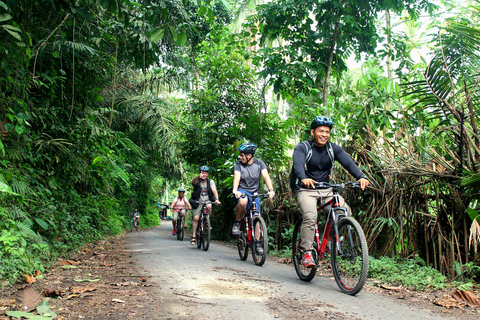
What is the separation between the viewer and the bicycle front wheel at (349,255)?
14.5ft

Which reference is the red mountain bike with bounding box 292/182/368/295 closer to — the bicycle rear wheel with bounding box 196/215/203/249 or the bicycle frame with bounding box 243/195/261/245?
the bicycle frame with bounding box 243/195/261/245

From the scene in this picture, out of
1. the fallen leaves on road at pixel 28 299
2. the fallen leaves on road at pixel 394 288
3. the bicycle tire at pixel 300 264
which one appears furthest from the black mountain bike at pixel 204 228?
the fallen leaves on road at pixel 28 299

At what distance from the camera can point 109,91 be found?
1523cm

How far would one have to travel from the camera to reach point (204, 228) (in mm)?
8867

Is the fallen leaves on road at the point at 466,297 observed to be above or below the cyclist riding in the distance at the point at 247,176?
below

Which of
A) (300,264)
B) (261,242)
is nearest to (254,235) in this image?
(261,242)

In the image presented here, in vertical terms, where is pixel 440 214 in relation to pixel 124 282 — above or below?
above

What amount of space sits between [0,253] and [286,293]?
3.18 meters

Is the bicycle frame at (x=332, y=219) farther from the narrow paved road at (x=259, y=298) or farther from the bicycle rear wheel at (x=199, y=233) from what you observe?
the bicycle rear wheel at (x=199, y=233)

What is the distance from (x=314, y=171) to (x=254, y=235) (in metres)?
2.12

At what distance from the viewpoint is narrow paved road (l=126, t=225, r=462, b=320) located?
351 cm

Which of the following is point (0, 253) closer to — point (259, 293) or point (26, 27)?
point (259, 293)

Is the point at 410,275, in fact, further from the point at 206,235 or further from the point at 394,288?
the point at 206,235

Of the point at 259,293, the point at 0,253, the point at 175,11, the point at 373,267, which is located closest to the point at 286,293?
the point at 259,293
